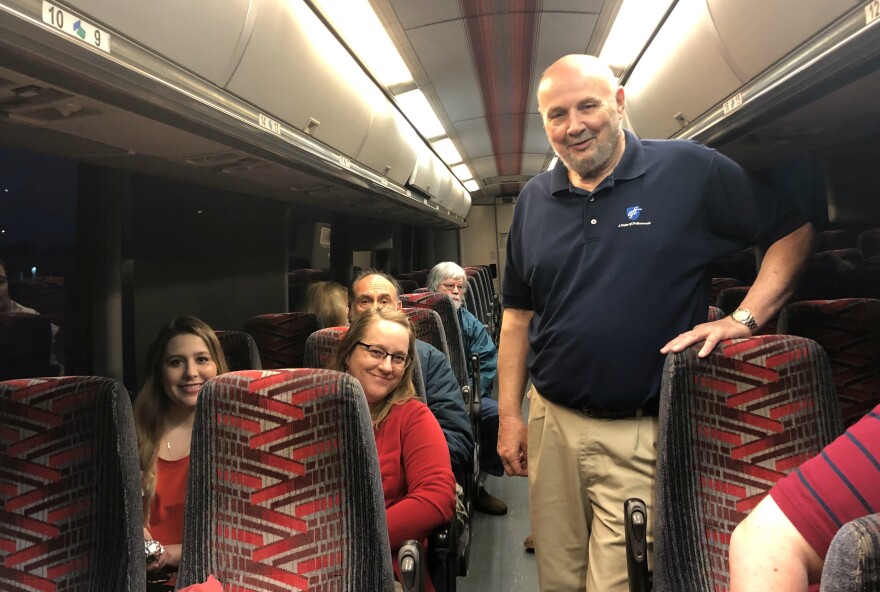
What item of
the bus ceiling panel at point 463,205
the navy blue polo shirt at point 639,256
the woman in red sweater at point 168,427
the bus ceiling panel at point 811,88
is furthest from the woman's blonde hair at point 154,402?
the bus ceiling panel at point 463,205

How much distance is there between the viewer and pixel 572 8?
371cm

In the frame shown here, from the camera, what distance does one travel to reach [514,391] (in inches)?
81.1

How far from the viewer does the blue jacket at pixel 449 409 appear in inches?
107

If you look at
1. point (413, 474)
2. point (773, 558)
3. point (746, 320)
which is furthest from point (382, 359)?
point (773, 558)

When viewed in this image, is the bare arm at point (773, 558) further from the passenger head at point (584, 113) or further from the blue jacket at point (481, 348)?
the blue jacket at point (481, 348)

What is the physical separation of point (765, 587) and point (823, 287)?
327 centimetres

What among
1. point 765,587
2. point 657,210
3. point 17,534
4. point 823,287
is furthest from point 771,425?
point 823,287

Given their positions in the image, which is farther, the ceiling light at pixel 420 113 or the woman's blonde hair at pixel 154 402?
the ceiling light at pixel 420 113

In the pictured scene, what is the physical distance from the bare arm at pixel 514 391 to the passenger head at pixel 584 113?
535 mm

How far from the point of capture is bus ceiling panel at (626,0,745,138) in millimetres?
3143

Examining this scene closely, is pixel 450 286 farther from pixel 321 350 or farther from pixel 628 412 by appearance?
pixel 628 412

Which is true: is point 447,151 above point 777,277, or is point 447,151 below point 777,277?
above

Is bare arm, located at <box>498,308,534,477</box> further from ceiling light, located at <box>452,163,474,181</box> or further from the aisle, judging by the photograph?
ceiling light, located at <box>452,163,474,181</box>

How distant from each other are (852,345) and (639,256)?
1.13 metres
